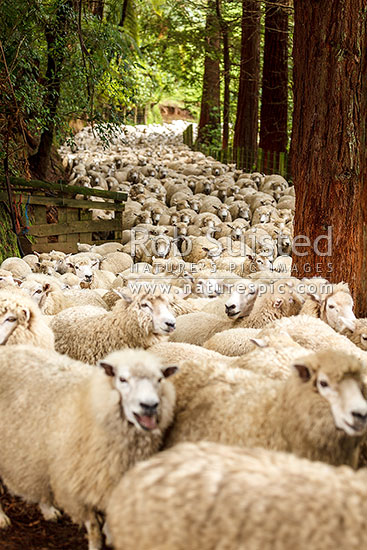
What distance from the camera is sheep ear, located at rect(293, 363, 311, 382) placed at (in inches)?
92.0

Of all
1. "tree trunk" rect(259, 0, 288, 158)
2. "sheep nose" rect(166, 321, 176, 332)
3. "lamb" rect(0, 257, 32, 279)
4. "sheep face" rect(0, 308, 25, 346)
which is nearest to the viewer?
"sheep face" rect(0, 308, 25, 346)

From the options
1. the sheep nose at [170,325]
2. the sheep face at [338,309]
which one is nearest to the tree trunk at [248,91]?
the sheep face at [338,309]

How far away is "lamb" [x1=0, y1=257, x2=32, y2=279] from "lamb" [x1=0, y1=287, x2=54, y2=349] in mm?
4372

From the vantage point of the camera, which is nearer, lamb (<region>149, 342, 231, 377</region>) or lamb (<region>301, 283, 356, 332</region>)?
lamb (<region>149, 342, 231, 377</region>)

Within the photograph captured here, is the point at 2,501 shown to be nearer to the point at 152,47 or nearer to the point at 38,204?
the point at 38,204

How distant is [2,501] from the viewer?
2924 millimetres

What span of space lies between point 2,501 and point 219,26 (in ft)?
64.7

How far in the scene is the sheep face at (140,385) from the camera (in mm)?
2283

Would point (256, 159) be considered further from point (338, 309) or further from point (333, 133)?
point (338, 309)

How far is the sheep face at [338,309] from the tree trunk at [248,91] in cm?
1406

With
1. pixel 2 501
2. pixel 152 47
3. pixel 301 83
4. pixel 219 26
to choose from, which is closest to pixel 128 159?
pixel 219 26

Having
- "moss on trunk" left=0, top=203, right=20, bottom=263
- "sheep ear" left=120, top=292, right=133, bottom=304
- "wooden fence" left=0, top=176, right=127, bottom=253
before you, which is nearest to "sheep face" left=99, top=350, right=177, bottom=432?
"sheep ear" left=120, top=292, right=133, bottom=304

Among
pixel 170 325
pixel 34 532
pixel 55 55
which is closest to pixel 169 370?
pixel 34 532

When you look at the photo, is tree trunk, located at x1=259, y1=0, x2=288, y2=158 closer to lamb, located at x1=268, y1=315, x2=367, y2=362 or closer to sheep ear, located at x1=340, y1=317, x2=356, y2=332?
sheep ear, located at x1=340, y1=317, x2=356, y2=332
